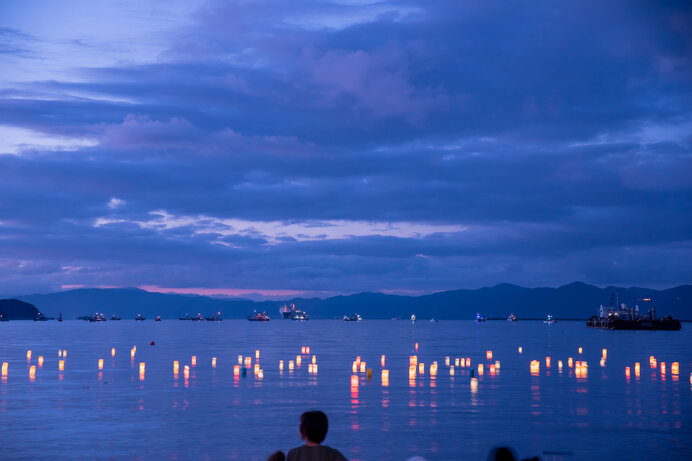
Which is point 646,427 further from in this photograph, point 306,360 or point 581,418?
point 306,360

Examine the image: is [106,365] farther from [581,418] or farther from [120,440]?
[581,418]

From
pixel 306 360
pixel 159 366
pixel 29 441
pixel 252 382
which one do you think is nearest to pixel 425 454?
pixel 29 441

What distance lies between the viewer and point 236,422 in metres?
35.3

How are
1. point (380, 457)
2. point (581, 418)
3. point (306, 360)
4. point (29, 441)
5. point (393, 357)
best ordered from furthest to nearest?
point (393, 357), point (306, 360), point (581, 418), point (29, 441), point (380, 457)

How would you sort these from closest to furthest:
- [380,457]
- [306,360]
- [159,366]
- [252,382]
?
[380,457] → [252,382] → [159,366] → [306,360]

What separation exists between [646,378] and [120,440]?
45.2 m

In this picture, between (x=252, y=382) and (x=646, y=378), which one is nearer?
(x=252, y=382)

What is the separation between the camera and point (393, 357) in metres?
87.1

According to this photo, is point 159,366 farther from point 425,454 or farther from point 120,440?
point 425,454

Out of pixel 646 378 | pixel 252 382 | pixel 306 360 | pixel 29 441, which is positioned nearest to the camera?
pixel 29 441

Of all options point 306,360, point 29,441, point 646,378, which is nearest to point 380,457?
point 29,441

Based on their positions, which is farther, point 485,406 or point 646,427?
point 485,406

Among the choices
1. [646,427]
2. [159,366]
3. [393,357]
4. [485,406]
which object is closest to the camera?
[646,427]

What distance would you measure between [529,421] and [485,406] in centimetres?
557
